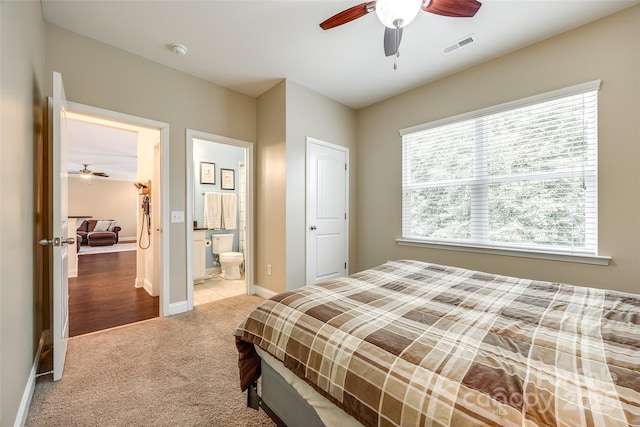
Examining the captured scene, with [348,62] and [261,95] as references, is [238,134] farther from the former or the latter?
[348,62]

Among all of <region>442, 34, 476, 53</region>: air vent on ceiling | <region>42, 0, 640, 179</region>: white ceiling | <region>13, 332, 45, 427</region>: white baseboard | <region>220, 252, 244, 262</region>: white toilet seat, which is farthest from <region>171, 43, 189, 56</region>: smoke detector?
<region>220, 252, 244, 262</region>: white toilet seat

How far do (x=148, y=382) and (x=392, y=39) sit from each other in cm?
290

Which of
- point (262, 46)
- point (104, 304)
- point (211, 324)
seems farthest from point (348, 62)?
point (104, 304)

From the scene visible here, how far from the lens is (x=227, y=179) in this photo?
5062mm

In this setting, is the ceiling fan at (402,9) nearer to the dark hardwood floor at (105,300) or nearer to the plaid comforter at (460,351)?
the plaid comforter at (460,351)

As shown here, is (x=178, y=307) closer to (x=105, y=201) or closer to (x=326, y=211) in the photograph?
(x=326, y=211)

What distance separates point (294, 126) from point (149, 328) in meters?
2.66

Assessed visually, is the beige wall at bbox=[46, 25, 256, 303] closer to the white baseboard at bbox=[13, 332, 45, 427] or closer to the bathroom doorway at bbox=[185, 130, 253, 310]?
the bathroom doorway at bbox=[185, 130, 253, 310]

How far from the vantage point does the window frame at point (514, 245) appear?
86.6 inches

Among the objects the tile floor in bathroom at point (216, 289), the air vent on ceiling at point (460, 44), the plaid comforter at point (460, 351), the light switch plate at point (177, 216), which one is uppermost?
the air vent on ceiling at point (460, 44)

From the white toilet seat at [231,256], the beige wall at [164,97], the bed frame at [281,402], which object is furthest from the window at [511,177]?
the white toilet seat at [231,256]

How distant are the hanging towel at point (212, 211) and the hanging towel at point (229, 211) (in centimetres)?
7

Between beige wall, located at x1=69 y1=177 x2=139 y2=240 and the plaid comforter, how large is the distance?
10.3m

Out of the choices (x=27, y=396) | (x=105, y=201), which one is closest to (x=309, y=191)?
(x=27, y=396)
